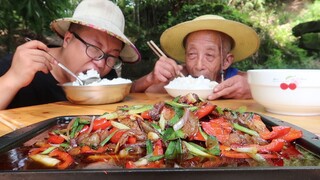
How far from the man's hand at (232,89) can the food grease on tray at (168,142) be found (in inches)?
31.9

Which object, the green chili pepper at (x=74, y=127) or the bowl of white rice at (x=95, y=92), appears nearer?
the green chili pepper at (x=74, y=127)

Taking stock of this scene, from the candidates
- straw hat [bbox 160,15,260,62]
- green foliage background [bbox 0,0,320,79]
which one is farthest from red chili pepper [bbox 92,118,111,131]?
green foliage background [bbox 0,0,320,79]

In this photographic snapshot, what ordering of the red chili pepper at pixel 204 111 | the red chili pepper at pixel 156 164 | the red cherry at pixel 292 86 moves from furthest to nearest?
the red cherry at pixel 292 86 < the red chili pepper at pixel 204 111 < the red chili pepper at pixel 156 164

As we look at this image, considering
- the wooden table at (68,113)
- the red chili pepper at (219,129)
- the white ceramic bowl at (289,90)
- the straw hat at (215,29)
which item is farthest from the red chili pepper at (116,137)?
the straw hat at (215,29)

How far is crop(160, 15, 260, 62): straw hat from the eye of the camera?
96.9 inches

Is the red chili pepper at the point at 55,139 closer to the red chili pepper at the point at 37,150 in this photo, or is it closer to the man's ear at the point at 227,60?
the red chili pepper at the point at 37,150

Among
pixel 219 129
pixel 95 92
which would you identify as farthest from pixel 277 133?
pixel 95 92

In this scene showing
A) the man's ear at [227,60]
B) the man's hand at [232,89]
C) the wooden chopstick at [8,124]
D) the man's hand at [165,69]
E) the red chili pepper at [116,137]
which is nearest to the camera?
the red chili pepper at [116,137]

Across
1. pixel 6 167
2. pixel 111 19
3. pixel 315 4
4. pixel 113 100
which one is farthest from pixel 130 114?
pixel 315 4

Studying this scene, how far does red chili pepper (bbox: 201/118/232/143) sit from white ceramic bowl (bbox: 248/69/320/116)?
0.46 metres

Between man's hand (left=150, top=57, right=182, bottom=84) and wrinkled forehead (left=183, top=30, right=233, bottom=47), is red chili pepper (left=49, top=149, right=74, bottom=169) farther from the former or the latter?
wrinkled forehead (left=183, top=30, right=233, bottom=47)

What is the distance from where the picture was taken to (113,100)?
5.92 feet

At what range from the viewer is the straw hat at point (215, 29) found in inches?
96.9

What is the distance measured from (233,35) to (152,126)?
185 cm
